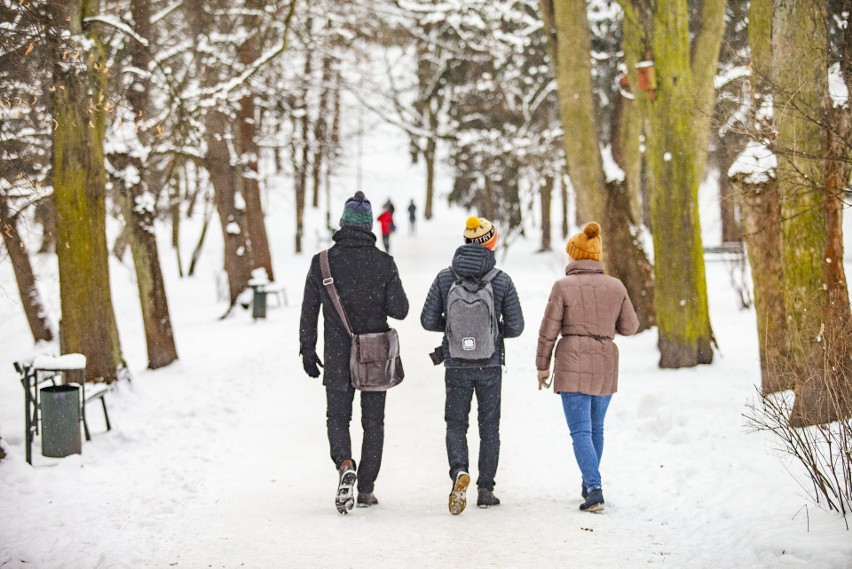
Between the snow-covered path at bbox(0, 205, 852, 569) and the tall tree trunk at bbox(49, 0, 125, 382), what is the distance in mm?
977

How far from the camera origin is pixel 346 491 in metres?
5.60

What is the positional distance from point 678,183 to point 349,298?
5728 mm

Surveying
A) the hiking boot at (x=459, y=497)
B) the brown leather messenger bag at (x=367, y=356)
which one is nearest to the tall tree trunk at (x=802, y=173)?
the hiking boot at (x=459, y=497)

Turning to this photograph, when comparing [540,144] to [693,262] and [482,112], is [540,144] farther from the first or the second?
[693,262]

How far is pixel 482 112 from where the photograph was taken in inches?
1115

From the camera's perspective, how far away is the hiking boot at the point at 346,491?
5.59 m

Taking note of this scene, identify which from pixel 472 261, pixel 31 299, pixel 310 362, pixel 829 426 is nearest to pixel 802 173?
pixel 829 426

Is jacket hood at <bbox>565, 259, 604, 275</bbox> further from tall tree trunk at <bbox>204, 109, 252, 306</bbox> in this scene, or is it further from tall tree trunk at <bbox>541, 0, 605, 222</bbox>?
tall tree trunk at <bbox>204, 109, 252, 306</bbox>

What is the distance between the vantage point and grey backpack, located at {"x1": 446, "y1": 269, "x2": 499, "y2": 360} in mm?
5551

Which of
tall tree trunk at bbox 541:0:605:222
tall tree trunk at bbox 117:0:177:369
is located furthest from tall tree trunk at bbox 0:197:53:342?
tall tree trunk at bbox 541:0:605:222

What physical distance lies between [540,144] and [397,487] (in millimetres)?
21009

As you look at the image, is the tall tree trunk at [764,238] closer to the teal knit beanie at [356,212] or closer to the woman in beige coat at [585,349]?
the woman in beige coat at [585,349]

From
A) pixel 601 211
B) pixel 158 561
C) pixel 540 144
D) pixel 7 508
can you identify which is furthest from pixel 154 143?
pixel 540 144

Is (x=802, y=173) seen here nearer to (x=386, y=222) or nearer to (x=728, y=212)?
(x=728, y=212)
